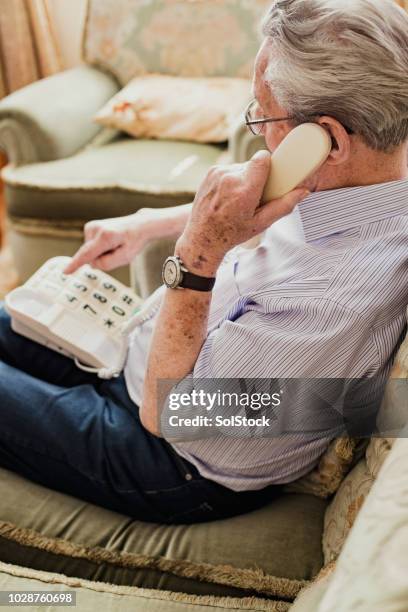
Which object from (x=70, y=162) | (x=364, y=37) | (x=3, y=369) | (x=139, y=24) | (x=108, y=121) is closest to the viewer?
(x=364, y=37)

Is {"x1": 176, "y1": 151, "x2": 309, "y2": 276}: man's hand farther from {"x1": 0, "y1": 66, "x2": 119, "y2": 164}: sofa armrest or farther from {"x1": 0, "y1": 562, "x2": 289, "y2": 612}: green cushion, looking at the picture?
{"x1": 0, "y1": 66, "x2": 119, "y2": 164}: sofa armrest

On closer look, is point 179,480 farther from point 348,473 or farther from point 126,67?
point 126,67

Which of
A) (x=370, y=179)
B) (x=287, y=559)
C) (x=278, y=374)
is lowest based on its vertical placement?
(x=287, y=559)

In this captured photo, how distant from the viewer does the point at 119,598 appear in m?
0.90

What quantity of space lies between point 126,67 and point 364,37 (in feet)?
6.83

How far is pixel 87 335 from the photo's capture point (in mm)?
1203

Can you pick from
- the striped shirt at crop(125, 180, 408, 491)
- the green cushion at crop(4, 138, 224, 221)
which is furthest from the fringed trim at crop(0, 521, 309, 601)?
the green cushion at crop(4, 138, 224, 221)

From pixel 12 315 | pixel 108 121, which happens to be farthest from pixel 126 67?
pixel 12 315

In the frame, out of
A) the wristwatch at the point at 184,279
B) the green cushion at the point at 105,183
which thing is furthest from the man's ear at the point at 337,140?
the green cushion at the point at 105,183

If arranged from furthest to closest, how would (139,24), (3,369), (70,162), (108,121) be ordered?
1. (139,24)
2. (108,121)
3. (70,162)
4. (3,369)

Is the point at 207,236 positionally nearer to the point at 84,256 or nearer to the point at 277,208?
the point at 277,208

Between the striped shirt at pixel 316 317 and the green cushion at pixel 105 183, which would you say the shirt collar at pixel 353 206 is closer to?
the striped shirt at pixel 316 317

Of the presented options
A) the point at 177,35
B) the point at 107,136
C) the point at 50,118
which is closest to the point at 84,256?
the point at 50,118

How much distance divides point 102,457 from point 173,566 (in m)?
0.20
